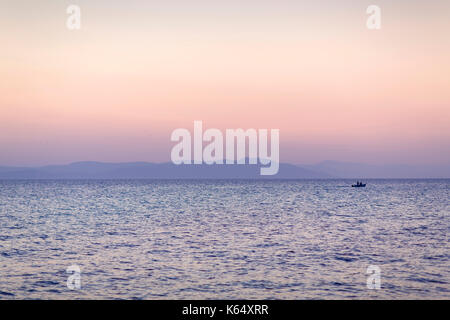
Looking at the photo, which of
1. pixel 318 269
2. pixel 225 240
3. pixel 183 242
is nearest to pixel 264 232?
pixel 225 240

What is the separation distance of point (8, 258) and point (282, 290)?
18.9 meters

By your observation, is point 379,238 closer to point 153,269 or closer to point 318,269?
point 318,269

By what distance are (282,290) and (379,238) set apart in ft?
73.3

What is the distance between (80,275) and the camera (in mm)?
24406

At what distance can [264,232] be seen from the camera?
44250 millimetres
